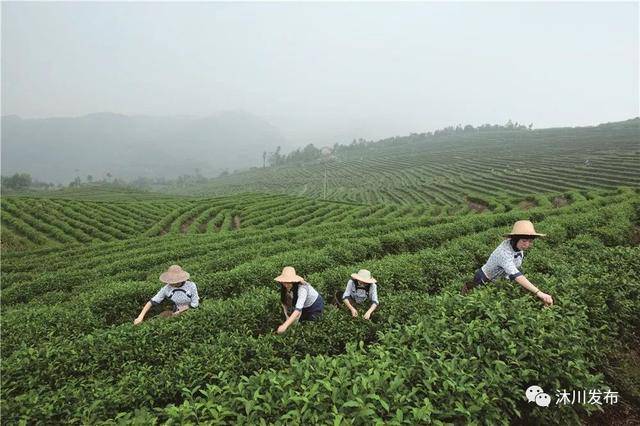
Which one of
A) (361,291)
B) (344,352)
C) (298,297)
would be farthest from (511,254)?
(298,297)

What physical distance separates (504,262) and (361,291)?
284cm

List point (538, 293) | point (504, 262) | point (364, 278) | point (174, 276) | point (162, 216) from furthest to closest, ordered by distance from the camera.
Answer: point (162, 216)
point (174, 276)
point (364, 278)
point (504, 262)
point (538, 293)

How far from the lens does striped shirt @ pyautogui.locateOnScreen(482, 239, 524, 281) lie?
5570mm

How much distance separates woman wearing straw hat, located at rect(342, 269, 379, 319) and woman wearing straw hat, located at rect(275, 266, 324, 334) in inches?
26.1

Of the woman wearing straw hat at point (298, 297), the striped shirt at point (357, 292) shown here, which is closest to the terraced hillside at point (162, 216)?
the striped shirt at point (357, 292)

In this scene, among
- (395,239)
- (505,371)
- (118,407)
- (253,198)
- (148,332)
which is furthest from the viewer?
(253,198)

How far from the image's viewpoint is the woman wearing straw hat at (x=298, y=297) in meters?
5.89

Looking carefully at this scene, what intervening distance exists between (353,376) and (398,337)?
1.17 meters

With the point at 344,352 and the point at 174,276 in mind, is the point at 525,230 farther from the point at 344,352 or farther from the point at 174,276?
the point at 174,276

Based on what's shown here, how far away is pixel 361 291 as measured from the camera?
22.1 feet

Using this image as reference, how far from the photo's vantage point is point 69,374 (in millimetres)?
5176

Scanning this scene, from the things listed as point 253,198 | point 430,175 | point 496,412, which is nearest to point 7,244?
point 253,198

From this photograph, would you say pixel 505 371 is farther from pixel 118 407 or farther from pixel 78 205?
pixel 78 205

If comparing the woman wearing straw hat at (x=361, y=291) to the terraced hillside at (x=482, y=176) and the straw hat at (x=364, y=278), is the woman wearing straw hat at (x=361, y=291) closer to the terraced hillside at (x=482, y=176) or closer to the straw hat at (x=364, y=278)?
the straw hat at (x=364, y=278)
